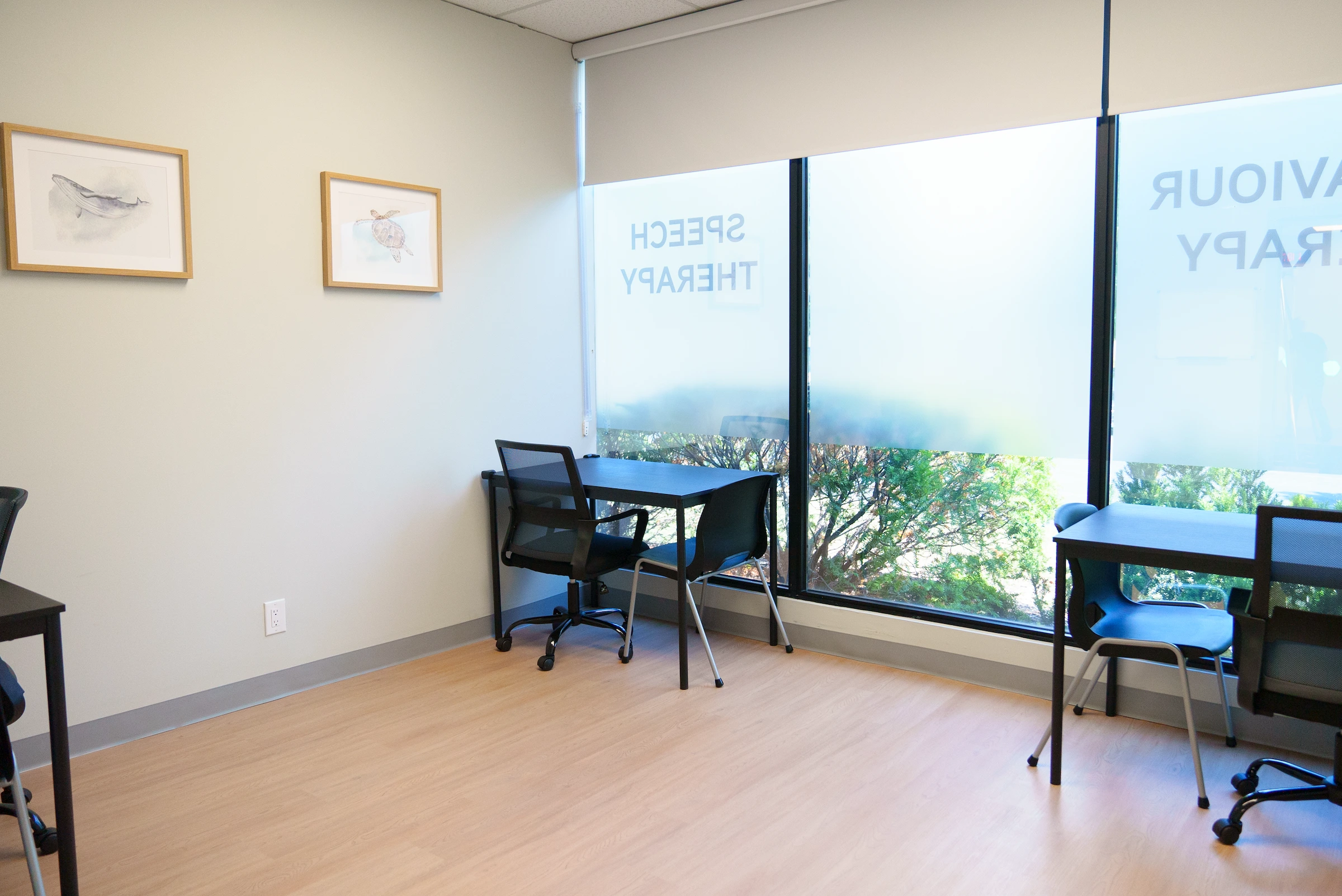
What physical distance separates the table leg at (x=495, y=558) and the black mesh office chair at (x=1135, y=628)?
2328mm

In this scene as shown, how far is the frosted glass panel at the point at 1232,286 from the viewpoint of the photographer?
119 inches

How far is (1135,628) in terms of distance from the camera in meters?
2.91

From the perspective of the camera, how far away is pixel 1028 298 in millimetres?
3648

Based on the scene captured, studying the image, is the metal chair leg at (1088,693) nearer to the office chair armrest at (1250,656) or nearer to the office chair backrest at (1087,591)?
the office chair backrest at (1087,591)

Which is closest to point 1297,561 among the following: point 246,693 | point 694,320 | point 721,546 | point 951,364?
point 951,364

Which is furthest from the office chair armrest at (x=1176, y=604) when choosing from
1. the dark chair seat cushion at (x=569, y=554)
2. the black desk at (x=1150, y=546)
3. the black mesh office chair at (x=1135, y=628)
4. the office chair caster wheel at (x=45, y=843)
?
the office chair caster wheel at (x=45, y=843)

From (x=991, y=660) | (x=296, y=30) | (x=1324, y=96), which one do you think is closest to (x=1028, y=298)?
(x=1324, y=96)

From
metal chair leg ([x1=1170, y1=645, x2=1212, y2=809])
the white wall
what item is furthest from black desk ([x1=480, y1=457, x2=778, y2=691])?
metal chair leg ([x1=1170, y1=645, x2=1212, y2=809])

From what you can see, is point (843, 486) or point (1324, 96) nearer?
point (1324, 96)

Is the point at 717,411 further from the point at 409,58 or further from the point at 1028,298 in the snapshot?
the point at 409,58

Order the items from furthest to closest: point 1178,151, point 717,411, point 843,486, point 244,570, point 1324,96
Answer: point 717,411 → point 843,486 → point 244,570 → point 1178,151 → point 1324,96

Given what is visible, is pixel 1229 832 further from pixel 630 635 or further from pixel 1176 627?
pixel 630 635

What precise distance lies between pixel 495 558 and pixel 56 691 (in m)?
2.28

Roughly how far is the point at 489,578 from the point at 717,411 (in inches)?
52.0
